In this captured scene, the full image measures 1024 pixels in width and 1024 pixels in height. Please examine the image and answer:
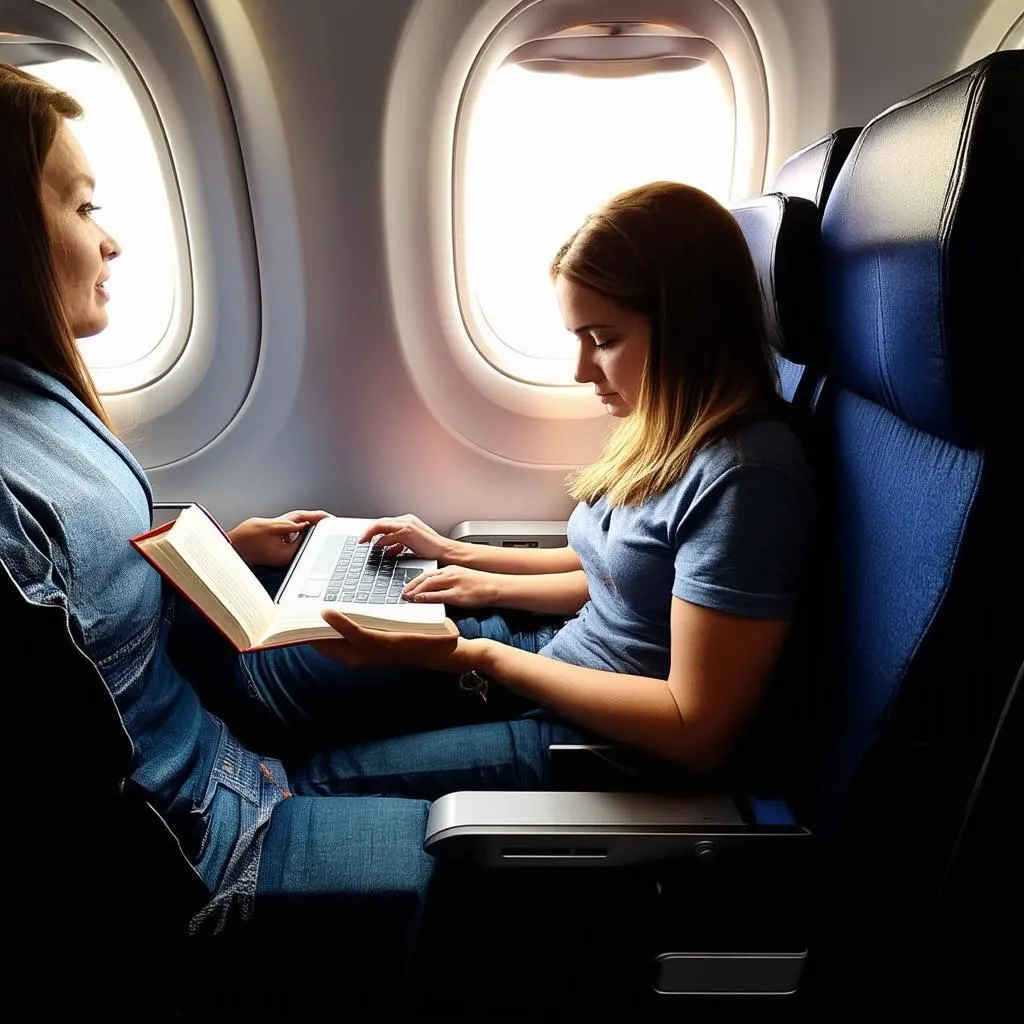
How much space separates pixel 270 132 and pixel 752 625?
140 centimetres

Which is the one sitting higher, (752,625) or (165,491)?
(752,625)

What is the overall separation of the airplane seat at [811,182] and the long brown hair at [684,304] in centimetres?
9

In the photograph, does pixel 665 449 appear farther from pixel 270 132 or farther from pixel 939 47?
pixel 939 47

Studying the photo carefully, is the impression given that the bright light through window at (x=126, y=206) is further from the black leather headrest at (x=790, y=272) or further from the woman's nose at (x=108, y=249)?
the black leather headrest at (x=790, y=272)

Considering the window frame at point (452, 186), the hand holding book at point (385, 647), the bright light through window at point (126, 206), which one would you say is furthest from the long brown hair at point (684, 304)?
the bright light through window at point (126, 206)

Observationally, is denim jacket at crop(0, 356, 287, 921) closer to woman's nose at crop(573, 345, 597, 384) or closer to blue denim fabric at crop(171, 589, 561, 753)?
blue denim fabric at crop(171, 589, 561, 753)

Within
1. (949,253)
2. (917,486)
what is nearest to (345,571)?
(917,486)

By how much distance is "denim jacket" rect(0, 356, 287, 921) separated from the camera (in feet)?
2.65

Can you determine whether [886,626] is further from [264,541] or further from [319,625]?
[264,541]

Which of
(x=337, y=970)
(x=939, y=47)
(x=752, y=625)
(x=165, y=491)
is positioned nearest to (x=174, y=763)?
(x=337, y=970)

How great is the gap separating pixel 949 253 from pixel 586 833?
73 cm

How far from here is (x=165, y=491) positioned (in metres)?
1.92

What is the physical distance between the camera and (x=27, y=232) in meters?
0.95

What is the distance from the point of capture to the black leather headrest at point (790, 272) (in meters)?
0.99
